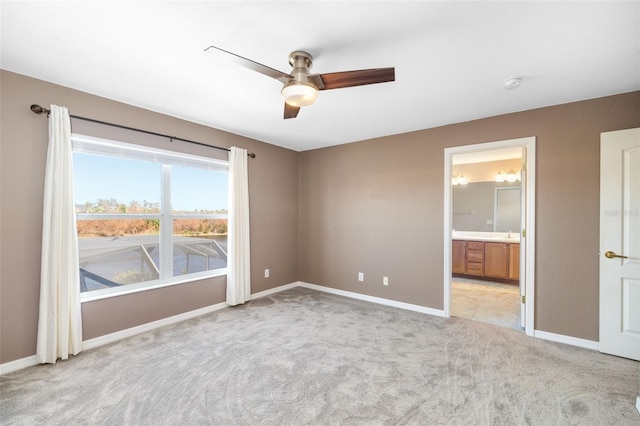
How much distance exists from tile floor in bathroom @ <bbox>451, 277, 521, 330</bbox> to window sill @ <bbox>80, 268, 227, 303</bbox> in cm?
335

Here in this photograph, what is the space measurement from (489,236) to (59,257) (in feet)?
21.9

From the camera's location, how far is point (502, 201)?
571 cm

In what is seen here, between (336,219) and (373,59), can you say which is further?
(336,219)

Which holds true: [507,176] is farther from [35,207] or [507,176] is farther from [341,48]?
[35,207]

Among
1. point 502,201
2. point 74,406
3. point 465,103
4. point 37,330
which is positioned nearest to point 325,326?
point 74,406

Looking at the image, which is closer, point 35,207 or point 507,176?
point 35,207

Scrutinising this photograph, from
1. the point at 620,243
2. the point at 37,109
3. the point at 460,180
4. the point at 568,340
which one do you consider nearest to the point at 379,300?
the point at 568,340

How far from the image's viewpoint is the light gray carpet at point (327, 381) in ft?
6.01

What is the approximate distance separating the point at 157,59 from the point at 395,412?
3.08 metres

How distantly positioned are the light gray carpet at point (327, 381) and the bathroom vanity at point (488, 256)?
238 cm

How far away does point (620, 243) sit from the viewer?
2543 millimetres

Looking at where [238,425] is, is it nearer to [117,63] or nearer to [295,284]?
[117,63]

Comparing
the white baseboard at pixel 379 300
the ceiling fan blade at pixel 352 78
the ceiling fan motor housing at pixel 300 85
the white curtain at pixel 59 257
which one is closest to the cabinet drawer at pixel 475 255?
the white baseboard at pixel 379 300

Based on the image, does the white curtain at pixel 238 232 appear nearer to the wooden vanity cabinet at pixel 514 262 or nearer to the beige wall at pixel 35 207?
the beige wall at pixel 35 207
